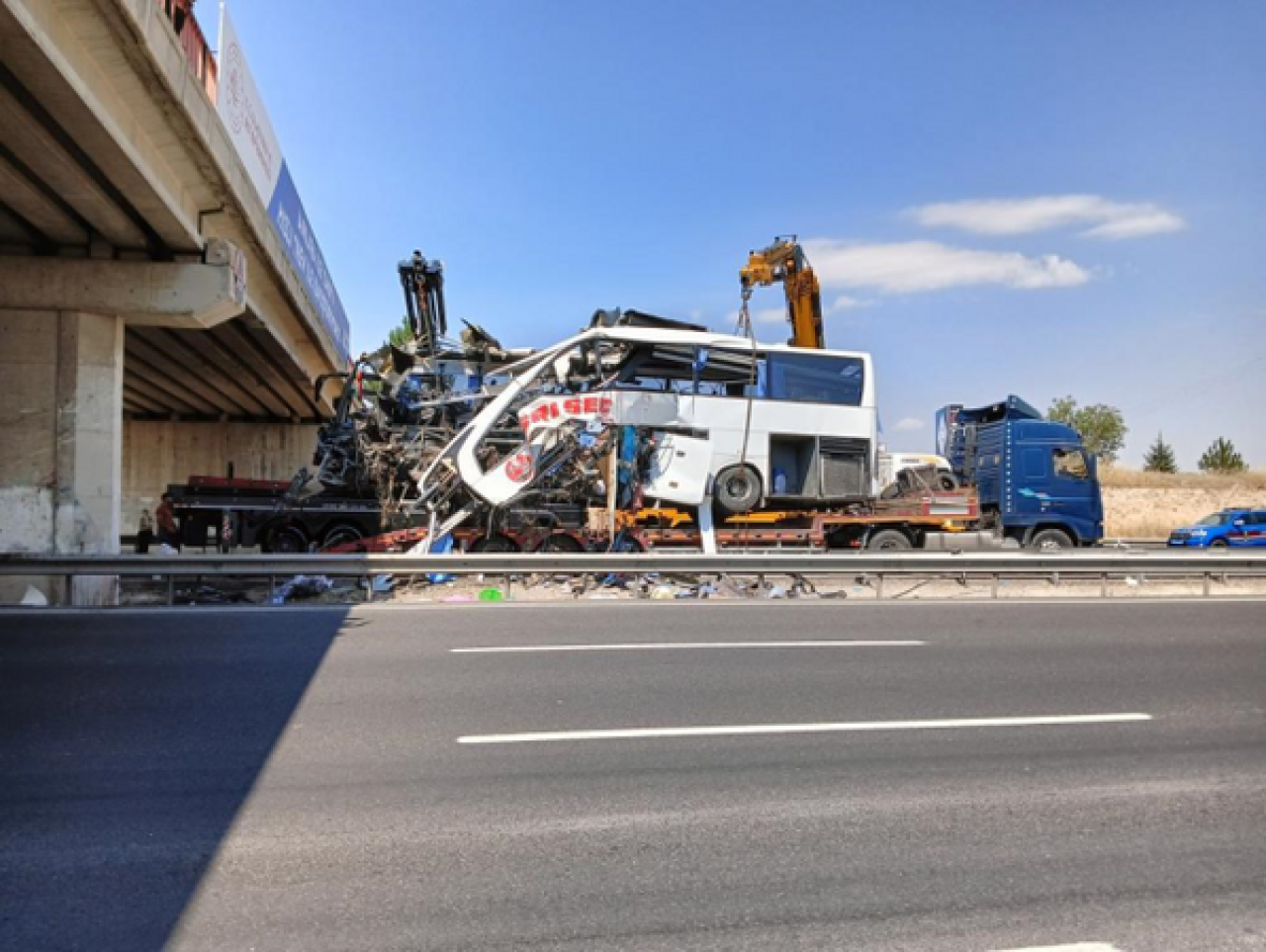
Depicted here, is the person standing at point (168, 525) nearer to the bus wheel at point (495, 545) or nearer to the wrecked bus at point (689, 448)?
the wrecked bus at point (689, 448)

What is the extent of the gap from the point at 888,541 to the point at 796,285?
20.6ft

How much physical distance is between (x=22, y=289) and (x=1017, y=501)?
1625 centimetres

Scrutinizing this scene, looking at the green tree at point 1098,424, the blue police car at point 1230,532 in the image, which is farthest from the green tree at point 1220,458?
the blue police car at point 1230,532

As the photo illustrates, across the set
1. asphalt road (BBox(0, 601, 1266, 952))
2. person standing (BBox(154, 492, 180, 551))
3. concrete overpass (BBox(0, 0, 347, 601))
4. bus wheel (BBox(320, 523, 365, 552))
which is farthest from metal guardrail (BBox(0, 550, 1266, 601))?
person standing (BBox(154, 492, 180, 551))

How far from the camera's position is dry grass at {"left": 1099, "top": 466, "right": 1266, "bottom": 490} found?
51.7 meters

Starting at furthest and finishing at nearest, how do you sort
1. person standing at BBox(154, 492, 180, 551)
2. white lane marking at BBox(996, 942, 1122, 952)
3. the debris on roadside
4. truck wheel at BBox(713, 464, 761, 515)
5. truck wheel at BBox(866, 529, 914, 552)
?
person standing at BBox(154, 492, 180, 551) → truck wheel at BBox(866, 529, 914, 552) → truck wheel at BBox(713, 464, 761, 515) → the debris on roadside → white lane marking at BBox(996, 942, 1122, 952)

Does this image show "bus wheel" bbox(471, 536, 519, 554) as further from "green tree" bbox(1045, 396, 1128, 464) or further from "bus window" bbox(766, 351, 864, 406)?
"green tree" bbox(1045, 396, 1128, 464)

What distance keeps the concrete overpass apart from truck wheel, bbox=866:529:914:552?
1027 cm

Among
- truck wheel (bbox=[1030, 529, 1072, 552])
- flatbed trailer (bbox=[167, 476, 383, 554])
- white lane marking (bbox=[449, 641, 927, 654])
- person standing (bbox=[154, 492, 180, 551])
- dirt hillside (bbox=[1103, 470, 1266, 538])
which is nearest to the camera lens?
white lane marking (bbox=[449, 641, 927, 654])

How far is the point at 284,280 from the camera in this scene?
56.4 feet

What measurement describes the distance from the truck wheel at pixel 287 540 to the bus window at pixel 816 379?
26.2 ft

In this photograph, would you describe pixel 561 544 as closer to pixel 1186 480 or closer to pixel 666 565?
pixel 666 565

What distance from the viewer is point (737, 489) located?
15.1 metres

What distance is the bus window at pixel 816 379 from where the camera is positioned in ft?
51.3
